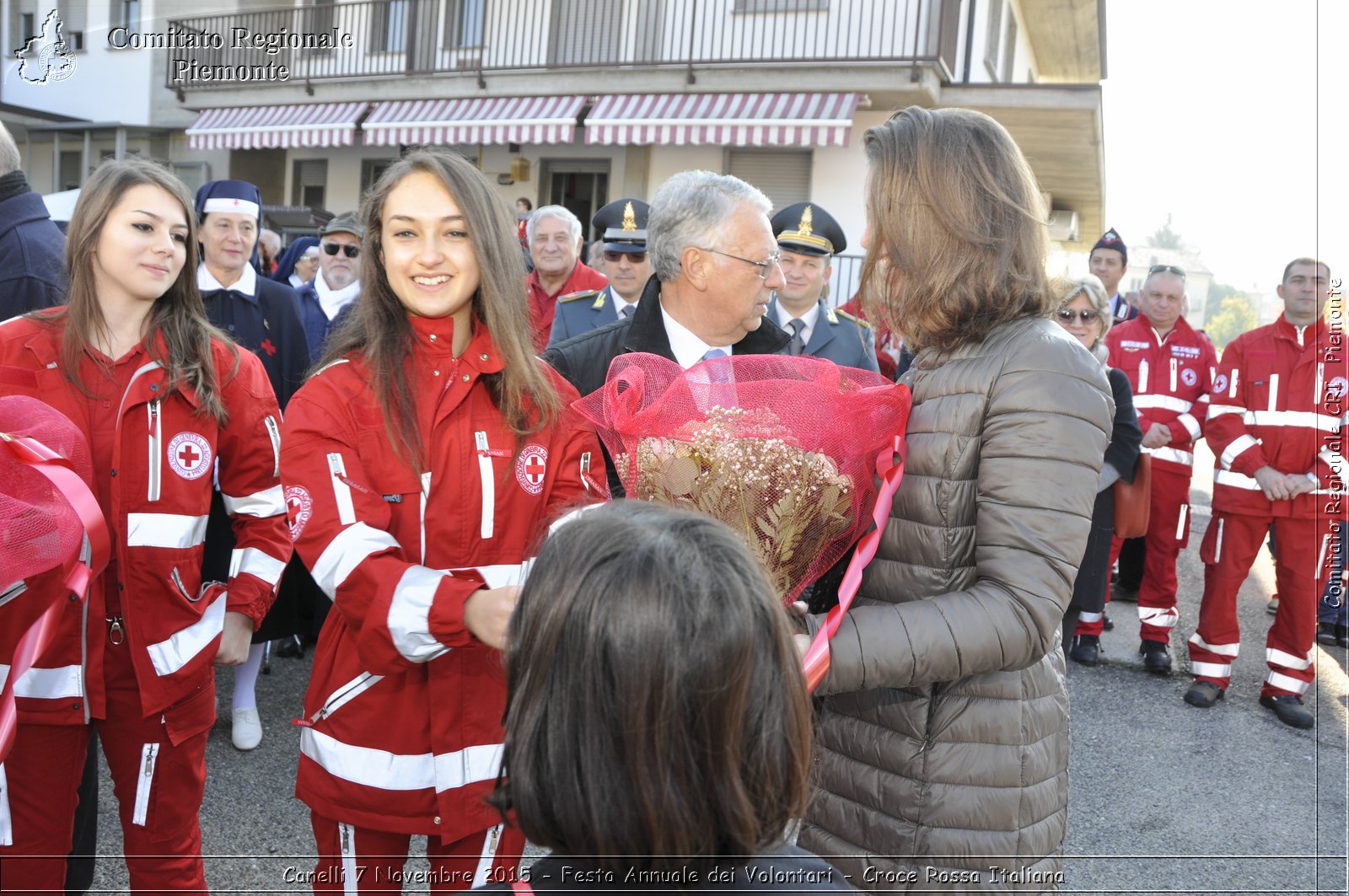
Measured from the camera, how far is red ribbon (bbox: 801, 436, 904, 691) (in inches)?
64.9

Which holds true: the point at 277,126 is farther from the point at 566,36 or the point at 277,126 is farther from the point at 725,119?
the point at 725,119

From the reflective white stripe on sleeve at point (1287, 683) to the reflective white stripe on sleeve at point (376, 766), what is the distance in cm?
553

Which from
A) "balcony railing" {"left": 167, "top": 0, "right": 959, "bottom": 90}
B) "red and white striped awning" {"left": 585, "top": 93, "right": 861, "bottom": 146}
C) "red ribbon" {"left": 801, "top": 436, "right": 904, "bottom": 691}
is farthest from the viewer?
"balcony railing" {"left": 167, "top": 0, "right": 959, "bottom": 90}

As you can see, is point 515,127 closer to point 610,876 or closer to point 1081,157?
point 1081,157

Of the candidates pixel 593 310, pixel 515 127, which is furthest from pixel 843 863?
pixel 515 127

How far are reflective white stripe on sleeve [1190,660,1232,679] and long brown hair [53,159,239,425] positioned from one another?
5.61 m

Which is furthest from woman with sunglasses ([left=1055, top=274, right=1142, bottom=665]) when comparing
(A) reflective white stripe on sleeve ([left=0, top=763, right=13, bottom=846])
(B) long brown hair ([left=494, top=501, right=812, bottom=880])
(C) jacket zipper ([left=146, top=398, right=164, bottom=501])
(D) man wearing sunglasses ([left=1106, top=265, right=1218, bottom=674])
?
(A) reflective white stripe on sleeve ([left=0, top=763, right=13, bottom=846])

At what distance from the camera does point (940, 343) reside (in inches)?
76.7

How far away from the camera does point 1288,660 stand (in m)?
5.81

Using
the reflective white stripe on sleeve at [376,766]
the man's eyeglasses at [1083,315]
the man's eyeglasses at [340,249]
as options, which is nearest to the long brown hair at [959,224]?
the reflective white stripe on sleeve at [376,766]

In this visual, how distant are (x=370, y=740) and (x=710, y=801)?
1210mm

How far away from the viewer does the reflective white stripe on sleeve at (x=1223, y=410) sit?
6.19 meters

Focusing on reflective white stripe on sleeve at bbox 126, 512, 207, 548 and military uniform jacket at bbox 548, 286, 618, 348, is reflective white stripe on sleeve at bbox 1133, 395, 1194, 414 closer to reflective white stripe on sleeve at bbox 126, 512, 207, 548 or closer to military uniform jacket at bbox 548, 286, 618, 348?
military uniform jacket at bbox 548, 286, 618, 348

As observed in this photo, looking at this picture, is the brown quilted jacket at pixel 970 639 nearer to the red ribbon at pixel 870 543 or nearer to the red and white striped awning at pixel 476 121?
the red ribbon at pixel 870 543
